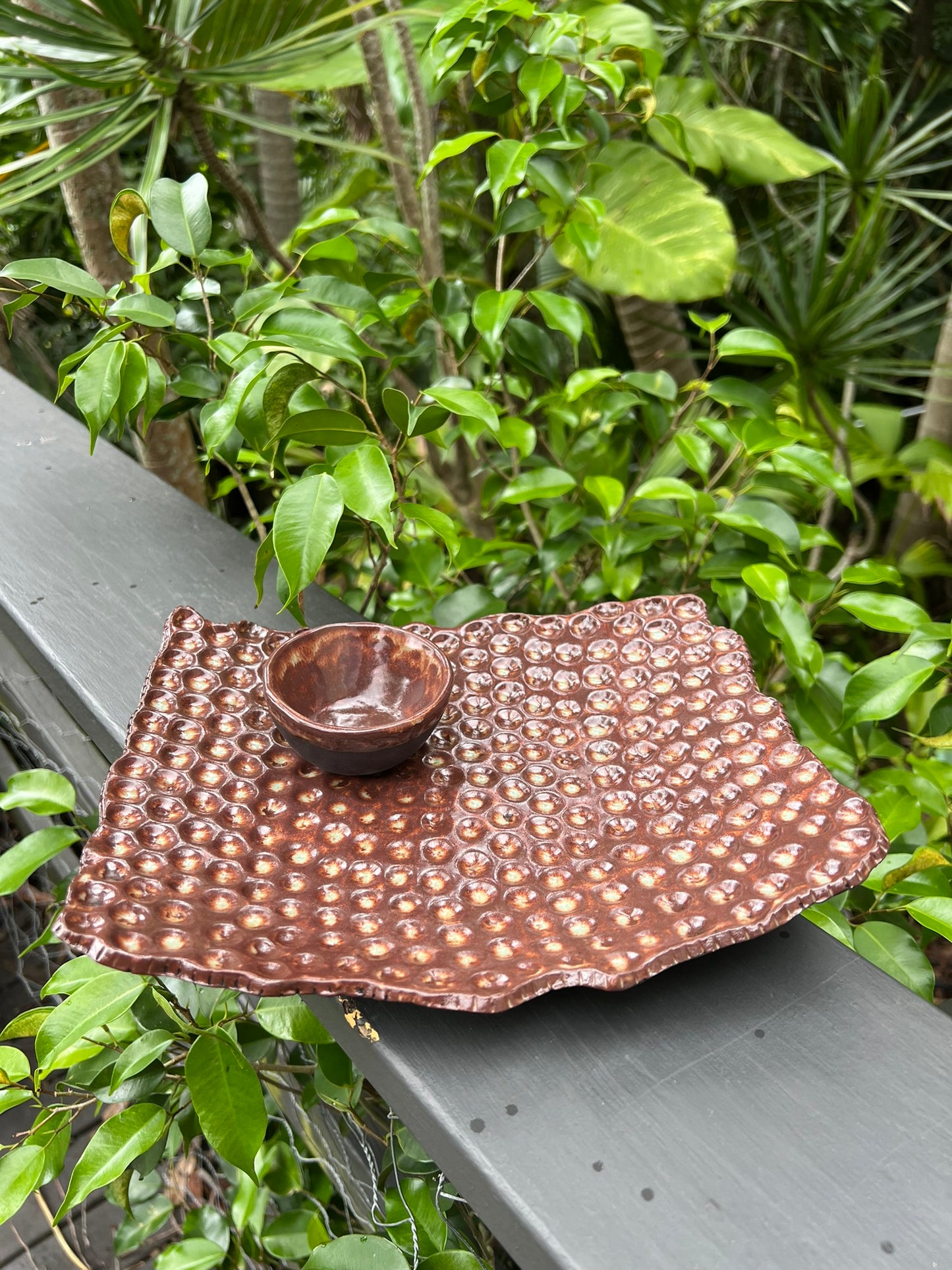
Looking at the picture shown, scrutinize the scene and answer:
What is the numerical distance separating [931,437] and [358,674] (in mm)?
2120

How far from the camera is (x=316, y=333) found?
1.05 m

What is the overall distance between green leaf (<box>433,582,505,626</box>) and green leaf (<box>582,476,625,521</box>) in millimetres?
198

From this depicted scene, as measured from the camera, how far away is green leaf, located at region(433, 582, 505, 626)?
1270 millimetres

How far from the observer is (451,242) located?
292 centimetres

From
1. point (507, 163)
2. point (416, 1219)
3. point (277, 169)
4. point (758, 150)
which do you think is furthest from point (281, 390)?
point (277, 169)

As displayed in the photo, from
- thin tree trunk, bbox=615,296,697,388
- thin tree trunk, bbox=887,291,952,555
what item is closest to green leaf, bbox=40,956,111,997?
thin tree trunk, bbox=615,296,697,388

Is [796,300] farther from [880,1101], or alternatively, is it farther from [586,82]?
[880,1101]

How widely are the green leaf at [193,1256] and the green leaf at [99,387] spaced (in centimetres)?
95

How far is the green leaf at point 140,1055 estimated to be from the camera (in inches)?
38.2

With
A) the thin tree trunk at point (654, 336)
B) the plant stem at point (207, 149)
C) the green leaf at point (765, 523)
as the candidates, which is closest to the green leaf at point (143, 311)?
the green leaf at point (765, 523)

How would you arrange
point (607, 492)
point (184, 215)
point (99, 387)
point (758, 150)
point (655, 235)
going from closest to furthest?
point (99, 387)
point (184, 215)
point (607, 492)
point (655, 235)
point (758, 150)

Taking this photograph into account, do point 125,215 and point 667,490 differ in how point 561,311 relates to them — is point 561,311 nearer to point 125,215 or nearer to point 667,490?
point 667,490

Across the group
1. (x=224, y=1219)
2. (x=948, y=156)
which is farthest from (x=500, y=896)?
(x=948, y=156)

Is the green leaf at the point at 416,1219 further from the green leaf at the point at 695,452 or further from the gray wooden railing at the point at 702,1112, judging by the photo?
the green leaf at the point at 695,452
